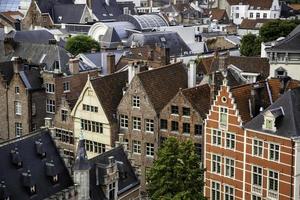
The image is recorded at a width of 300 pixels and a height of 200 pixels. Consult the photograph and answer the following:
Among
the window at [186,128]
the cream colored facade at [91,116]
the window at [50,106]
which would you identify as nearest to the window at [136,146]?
the cream colored facade at [91,116]

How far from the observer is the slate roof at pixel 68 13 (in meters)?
154

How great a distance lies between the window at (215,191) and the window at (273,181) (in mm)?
5667

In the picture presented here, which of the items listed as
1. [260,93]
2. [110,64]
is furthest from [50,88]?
[260,93]

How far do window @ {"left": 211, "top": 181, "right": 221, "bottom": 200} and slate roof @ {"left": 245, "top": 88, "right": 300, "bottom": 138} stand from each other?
6731 millimetres

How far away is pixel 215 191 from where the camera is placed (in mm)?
57125

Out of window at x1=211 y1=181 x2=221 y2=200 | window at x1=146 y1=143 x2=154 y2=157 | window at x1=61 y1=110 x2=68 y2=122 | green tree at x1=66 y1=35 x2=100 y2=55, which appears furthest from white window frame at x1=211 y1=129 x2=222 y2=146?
green tree at x1=66 y1=35 x2=100 y2=55

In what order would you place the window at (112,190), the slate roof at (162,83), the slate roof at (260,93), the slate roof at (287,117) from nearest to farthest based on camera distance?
the window at (112,190)
the slate roof at (287,117)
the slate roof at (260,93)
the slate roof at (162,83)

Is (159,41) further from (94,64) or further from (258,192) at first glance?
(258,192)

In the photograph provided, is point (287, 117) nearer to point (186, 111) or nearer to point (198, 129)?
point (198, 129)

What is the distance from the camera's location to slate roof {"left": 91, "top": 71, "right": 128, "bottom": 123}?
6438 cm

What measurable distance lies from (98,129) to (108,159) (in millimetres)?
15319

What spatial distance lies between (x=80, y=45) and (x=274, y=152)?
6119 cm

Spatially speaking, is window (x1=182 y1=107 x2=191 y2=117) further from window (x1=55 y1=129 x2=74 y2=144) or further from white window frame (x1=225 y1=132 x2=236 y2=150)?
window (x1=55 y1=129 x2=74 y2=144)

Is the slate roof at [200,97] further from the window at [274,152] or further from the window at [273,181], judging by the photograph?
the window at [273,181]
